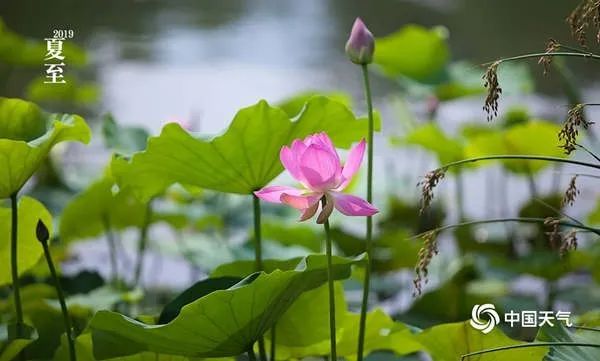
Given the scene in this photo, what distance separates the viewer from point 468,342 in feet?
2.74

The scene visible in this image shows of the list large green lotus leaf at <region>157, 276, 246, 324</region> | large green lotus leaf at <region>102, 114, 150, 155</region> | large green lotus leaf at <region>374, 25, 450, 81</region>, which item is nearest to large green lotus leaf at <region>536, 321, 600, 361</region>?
large green lotus leaf at <region>157, 276, 246, 324</region>

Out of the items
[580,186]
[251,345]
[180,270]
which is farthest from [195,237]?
[580,186]

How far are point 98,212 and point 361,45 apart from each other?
2.02 ft

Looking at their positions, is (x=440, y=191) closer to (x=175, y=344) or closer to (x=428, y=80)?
(x=428, y=80)

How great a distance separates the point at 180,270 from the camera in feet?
6.56

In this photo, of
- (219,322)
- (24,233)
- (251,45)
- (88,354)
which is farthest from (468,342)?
(251,45)

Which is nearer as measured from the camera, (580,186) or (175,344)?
(175,344)

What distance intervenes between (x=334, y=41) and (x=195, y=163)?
252 cm

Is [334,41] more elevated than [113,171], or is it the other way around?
[334,41]

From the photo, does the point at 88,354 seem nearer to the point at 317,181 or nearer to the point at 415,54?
the point at 317,181

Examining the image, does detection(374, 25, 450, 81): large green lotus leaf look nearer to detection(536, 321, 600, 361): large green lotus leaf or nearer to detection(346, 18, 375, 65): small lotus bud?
detection(346, 18, 375, 65): small lotus bud

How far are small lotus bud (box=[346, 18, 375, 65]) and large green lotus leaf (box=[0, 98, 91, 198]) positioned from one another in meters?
0.25

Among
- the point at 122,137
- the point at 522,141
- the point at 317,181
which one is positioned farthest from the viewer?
the point at 522,141

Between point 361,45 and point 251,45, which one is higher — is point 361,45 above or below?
below
